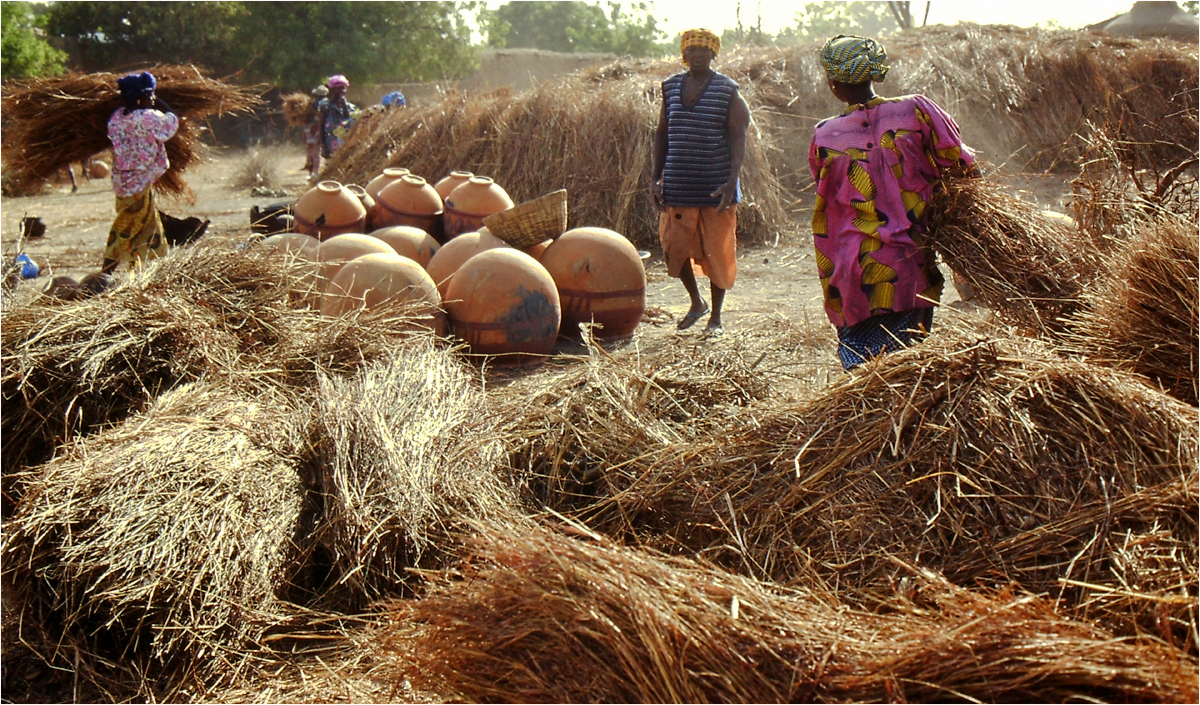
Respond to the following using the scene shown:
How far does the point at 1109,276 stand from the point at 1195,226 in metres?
0.31

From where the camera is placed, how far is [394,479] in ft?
9.68

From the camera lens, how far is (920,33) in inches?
582

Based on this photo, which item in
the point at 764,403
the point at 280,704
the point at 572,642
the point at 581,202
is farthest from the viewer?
the point at 581,202

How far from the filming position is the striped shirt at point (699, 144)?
5.88 meters

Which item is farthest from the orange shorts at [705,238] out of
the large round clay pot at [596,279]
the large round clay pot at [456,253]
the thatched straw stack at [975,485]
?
the thatched straw stack at [975,485]

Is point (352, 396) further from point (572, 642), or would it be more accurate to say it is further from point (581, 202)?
point (581, 202)

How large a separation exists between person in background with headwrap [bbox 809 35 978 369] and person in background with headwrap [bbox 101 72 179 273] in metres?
4.89

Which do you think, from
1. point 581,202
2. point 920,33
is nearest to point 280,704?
point 581,202

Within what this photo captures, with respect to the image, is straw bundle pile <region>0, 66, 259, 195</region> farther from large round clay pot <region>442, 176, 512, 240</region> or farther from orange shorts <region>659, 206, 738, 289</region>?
orange shorts <region>659, 206, 738, 289</region>

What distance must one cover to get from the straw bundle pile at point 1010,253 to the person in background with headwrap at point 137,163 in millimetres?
5300

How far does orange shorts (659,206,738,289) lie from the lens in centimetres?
605

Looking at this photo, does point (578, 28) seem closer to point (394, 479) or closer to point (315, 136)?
point (315, 136)

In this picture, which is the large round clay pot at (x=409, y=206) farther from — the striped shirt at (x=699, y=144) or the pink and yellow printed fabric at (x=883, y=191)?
the pink and yellow printed fabric at (x=883, y=191)

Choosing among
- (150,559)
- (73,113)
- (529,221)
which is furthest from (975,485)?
(73,113)
